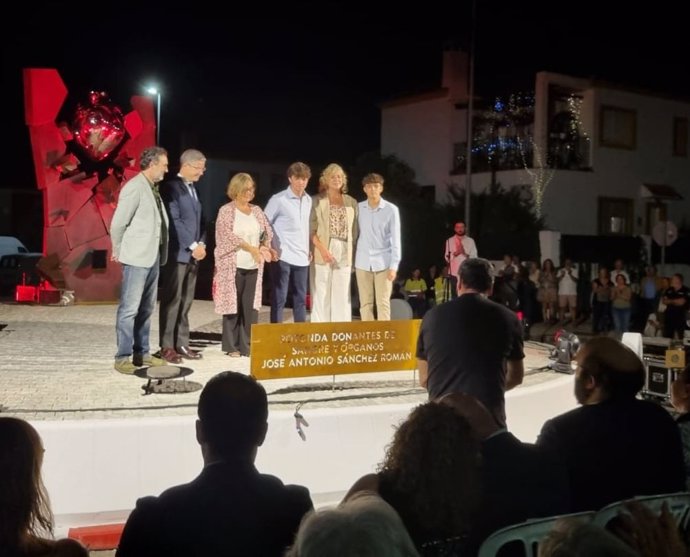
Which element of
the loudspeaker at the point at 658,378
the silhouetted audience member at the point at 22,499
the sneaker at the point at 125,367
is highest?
the silhouetted audience member at the point at 22,499

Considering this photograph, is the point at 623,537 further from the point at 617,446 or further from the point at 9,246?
the point at 9,246

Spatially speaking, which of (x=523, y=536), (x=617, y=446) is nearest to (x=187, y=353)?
(x=617, y=446)

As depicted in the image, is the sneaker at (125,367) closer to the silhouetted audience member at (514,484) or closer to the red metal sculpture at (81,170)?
the silhouetted audience member at (514,484)

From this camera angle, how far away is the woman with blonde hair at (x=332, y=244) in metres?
9.05

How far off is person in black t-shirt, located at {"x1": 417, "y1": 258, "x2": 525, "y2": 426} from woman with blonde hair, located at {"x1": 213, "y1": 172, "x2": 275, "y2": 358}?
380cm

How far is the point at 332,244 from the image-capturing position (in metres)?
9.15

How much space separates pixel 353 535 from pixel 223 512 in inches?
31.1

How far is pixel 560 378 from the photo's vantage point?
28.1 ft

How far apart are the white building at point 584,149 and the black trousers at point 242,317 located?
21.6 m

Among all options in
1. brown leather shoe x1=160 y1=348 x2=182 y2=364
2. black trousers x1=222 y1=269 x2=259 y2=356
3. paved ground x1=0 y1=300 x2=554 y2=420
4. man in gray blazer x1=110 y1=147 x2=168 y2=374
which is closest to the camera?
paved ground x1=0 y1=300 x2=554 y2=420

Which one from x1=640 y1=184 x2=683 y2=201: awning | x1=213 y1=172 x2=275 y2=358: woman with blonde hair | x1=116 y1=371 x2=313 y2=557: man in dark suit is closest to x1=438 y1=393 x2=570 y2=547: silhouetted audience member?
x1=116 y1=371 x2=313 y2=557: man in dark suit

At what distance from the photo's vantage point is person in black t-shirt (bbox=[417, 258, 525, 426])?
482 centimetres

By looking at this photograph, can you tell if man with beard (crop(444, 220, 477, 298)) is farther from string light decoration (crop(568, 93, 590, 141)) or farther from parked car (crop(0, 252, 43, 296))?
string light decoration (crop(568, 93, 590, 141))

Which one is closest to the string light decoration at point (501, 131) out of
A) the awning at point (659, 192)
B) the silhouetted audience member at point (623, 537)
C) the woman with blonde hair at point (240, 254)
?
the awning at point (659, 192)
